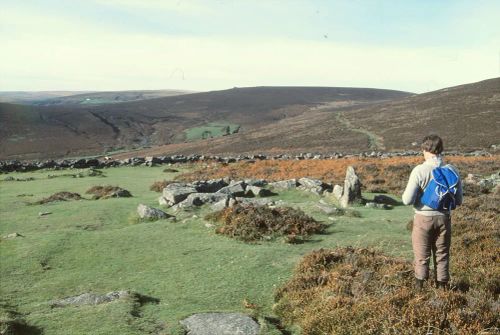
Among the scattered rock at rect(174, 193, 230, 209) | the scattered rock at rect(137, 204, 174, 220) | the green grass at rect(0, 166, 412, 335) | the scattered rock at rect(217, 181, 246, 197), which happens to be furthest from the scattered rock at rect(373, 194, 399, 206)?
the scattered rock at rect(137, 204, 174, 220)

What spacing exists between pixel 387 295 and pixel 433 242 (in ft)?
4.04

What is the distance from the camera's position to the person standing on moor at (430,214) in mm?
7594

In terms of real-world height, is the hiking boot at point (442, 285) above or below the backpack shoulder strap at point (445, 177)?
below

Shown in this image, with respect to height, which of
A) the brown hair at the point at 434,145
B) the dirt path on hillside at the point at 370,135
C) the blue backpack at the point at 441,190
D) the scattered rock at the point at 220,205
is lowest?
the dirt path on hillside at the point at 370,135

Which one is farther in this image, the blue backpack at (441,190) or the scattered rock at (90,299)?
the scattered rock at (90,299)

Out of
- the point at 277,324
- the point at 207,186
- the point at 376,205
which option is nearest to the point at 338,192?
the point at 376,205

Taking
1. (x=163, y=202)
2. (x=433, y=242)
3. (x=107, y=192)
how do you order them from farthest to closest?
(x=107, y=192) → (x=163, y=202) → (x=433, y=242)

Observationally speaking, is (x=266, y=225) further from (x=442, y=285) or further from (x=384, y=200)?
(x=384, y=200)

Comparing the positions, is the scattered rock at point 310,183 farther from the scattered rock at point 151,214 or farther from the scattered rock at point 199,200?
the scattered rock at point 151,214

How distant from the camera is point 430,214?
7641 mm

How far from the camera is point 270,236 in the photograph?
44.6 feet

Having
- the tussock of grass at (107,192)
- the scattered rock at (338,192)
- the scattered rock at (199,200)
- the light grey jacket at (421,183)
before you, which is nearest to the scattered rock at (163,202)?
the scattered rock at (199,200)

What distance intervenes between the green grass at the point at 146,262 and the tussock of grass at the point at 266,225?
1.29 ft

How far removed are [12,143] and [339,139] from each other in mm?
72890
